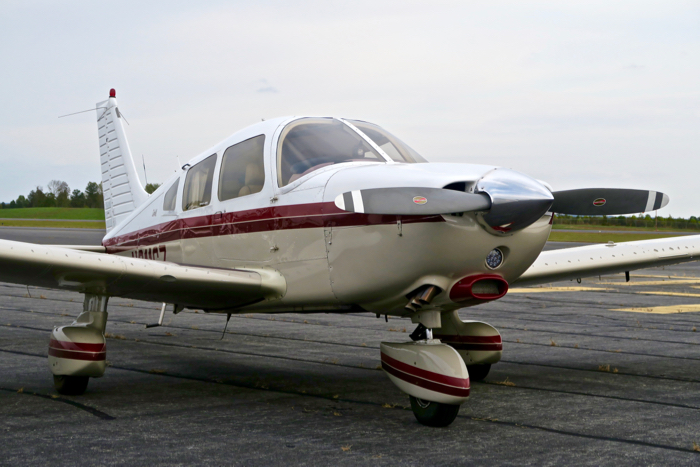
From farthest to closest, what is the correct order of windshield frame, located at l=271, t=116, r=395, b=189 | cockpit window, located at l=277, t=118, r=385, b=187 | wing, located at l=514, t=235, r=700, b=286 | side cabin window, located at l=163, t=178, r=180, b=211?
1. side cabin window, located at l=163, t=178, r=180, b=211
2. wing, located at l=514, t=235, r=700, b=286
3. cockpit window, located at l=277, t=118, r=385, b=187
4. windshield frame, located at l=271, t=116, r=395, b=189

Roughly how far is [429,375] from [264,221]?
1964 mm

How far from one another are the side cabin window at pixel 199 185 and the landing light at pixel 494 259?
3034mm

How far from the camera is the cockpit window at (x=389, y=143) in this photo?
5977mm

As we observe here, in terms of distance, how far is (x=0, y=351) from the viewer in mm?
8422

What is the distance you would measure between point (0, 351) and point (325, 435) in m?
5.41

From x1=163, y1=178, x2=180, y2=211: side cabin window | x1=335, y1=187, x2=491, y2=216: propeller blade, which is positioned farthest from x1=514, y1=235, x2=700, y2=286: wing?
x1=163, y1=178, x2=180, y2=211: side cabin window

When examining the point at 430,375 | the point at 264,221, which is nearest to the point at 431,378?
the point at 430,375

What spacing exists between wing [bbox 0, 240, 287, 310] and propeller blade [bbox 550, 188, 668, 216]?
2323 mm

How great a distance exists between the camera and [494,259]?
16.4 ft

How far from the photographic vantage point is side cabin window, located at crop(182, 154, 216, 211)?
692 centimetres

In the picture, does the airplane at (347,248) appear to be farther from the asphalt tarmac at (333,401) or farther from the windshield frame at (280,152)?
the asphalt tarmac at (333,401)

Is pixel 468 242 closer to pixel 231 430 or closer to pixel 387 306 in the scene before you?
pixel 387 306

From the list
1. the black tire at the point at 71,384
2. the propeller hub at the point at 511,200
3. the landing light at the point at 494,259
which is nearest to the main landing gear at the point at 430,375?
the landing light at the point at 494,259

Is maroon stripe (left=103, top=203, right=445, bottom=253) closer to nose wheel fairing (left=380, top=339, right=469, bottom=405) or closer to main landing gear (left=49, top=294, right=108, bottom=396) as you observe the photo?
nose wheel fairing (left=380, top=339, right=469, bottom=405)
